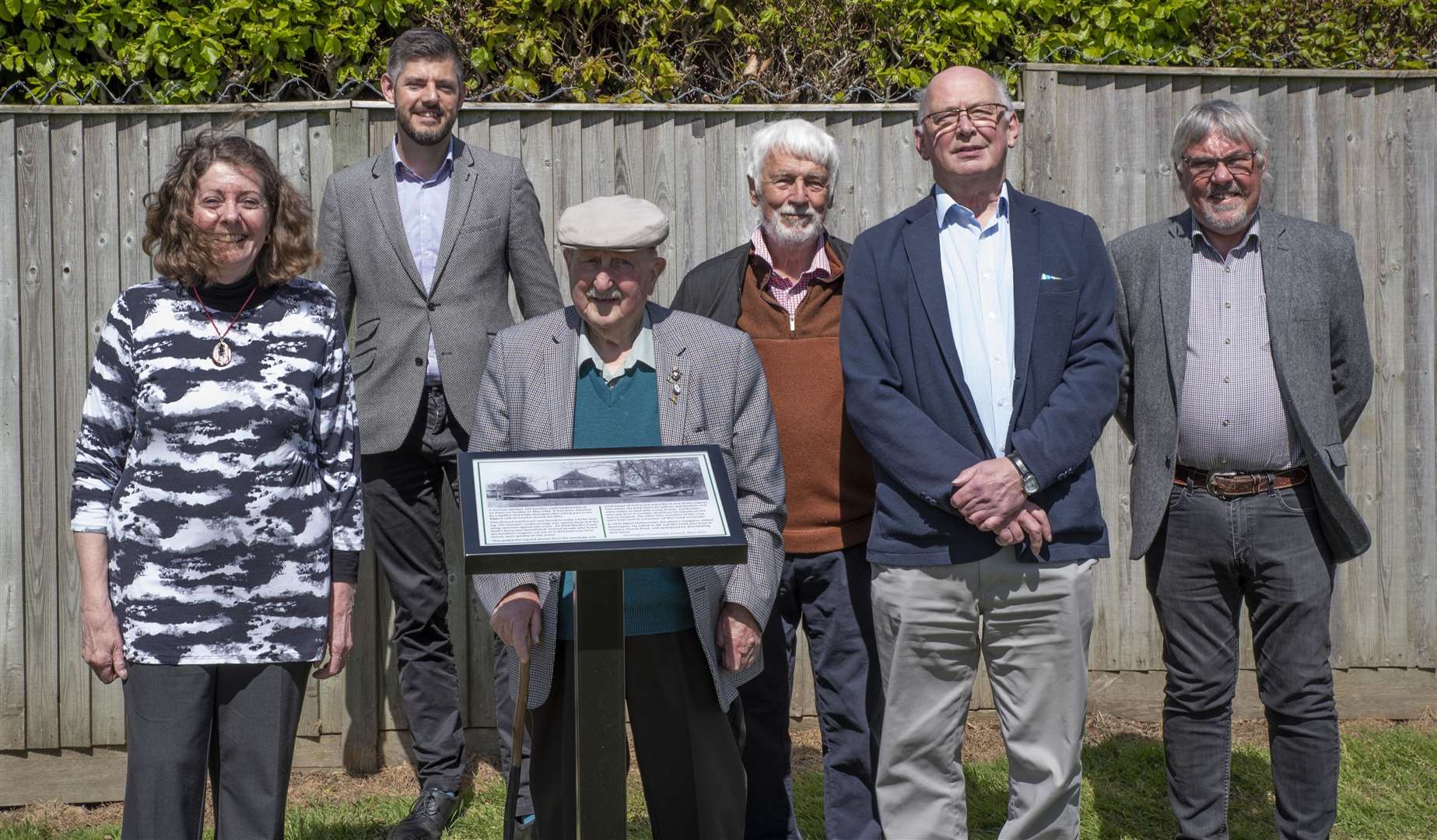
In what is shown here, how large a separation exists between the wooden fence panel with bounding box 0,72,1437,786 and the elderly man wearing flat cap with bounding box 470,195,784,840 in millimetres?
1558

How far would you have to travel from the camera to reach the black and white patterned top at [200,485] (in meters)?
3.29

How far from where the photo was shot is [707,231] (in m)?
5.33

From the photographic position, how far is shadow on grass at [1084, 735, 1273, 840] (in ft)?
15.6

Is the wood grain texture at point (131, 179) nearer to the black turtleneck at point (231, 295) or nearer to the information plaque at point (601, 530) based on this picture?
the black turtleneck at point (231, 295)

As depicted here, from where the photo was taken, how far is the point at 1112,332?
12.5ft

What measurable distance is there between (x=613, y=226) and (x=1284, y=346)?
2.00 meters

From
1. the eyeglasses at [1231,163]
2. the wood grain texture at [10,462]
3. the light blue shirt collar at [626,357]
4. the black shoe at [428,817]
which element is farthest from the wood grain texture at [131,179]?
the eyeglasses at [1231,163]

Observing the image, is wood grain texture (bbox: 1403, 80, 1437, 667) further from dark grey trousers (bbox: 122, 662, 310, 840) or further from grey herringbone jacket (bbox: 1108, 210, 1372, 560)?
dark grey trousers (bbox: 122, 662, 310, 840)

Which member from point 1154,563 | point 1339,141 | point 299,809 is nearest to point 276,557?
point 299,809

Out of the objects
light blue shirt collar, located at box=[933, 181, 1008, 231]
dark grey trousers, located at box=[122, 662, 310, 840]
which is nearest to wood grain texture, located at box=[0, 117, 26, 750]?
dark grey trousers, located at box=[122, 662, 310, 840]

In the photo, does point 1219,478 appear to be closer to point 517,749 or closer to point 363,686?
point 517,749

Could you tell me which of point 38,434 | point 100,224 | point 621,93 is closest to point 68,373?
point 38,434

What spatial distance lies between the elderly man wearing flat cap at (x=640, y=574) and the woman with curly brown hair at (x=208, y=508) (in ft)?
1.52

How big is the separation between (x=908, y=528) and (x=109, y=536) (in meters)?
1.91
